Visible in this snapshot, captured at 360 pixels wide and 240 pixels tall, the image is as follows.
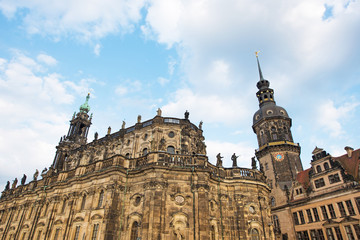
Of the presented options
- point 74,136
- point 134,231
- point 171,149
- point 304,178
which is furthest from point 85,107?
point 304,178

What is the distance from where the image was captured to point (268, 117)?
47.2 metres

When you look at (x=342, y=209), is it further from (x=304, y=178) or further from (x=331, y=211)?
(x=304, y=178)

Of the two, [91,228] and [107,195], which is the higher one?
[107,195]

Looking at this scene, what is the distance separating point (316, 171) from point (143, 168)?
83.9 ft

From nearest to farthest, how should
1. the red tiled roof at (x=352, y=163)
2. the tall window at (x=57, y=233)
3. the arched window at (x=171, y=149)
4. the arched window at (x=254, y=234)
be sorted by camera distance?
the arched window at (x=254, y=234)
the tall window at (x=57, y=233)
the arched window at (x=171, y=149)
the red tiled roof at (x=352, y=163)

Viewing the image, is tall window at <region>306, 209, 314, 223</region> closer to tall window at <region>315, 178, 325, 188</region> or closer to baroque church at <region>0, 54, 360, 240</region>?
baroque church at <region>0, 54, 360, 240</region>

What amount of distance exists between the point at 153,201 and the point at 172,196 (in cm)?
187

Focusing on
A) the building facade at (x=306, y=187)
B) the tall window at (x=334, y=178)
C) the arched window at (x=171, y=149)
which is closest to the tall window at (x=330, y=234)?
the building facade at (x=306, y=187)

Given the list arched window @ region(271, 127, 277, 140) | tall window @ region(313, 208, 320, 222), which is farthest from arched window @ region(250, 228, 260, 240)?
arched window @ region(271, 127, 277, 140)

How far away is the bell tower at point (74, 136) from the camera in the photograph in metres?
41.9

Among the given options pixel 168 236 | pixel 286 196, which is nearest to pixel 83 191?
pixel 168 236

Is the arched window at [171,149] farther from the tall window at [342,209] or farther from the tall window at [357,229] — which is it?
the tall window at [357,229]

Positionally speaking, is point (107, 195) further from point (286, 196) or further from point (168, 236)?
point (286, 196)

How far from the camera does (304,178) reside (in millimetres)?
38625
